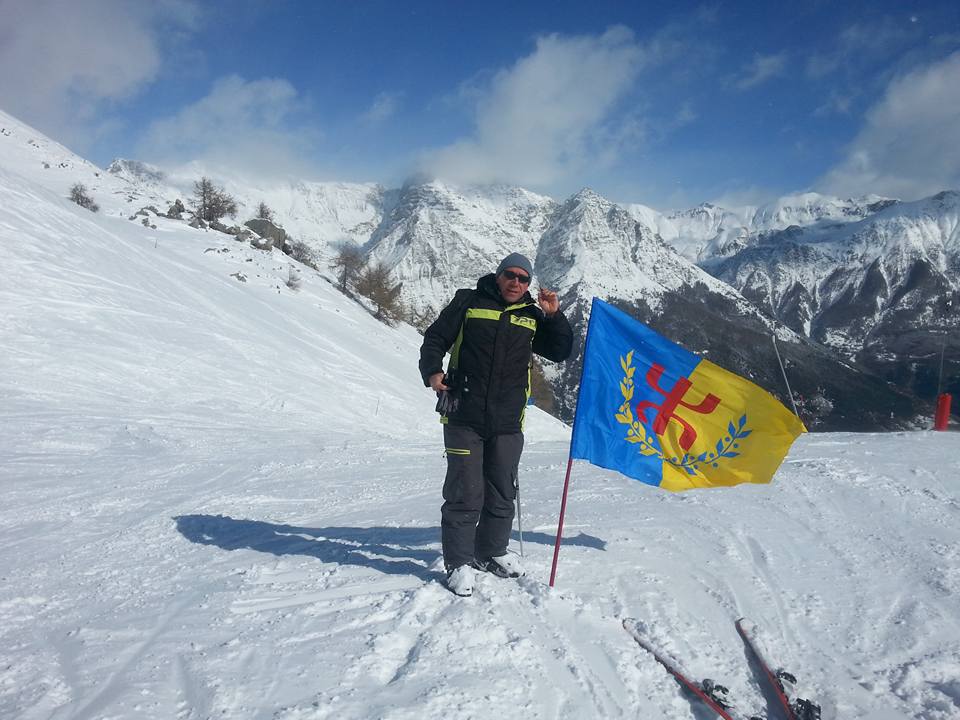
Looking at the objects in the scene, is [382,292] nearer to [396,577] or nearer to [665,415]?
[665,415]

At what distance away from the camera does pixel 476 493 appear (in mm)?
4035

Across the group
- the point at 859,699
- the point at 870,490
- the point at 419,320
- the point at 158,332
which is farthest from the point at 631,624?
the point at 419,320

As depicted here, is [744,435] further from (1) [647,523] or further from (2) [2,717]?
(2) [2,717]

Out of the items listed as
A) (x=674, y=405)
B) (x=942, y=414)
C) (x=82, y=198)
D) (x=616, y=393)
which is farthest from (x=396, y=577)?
(x=82, y=198)

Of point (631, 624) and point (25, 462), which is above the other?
point (631, 624)

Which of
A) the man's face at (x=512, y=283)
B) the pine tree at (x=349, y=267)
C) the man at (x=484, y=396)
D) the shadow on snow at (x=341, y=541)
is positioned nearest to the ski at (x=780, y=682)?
the shadow on snow at (x=341, y=541)

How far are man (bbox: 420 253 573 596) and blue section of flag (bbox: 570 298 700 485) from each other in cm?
72

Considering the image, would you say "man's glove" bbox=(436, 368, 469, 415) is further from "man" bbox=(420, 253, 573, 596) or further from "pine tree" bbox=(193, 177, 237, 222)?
"pine tree" bbox=(193, 177, 237, 222)

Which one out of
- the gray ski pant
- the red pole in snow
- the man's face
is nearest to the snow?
the gray ski pant

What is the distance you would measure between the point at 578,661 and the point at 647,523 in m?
2.85

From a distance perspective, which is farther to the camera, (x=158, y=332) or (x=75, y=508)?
(x=158, y=332)

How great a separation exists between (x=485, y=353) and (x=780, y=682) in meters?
2.81

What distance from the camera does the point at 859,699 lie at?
348 cm

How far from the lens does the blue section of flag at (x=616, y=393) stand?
4793 mm
